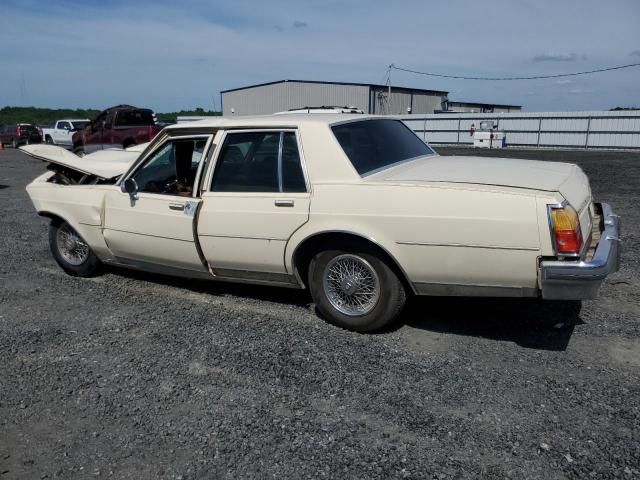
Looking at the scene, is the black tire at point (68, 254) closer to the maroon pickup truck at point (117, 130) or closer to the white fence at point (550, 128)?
the maroon pickup truck at point (117, 130)

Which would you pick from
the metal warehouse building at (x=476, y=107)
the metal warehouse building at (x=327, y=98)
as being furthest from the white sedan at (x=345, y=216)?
the metal warehouse building at (x=476, y=107)

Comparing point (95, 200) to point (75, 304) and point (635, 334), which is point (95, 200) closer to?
point (75, 304)

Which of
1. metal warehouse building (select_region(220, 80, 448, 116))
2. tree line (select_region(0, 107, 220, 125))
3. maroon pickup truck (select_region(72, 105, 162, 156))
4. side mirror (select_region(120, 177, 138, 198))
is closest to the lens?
side mirror (select_region(120, 177, 138, 198))

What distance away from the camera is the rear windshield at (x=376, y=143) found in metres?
4.16

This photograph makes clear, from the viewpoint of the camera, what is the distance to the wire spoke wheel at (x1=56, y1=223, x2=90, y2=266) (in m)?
5.59

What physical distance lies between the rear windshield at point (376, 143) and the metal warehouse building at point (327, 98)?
35.1 meters

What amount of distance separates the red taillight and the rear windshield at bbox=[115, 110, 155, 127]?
722 inches

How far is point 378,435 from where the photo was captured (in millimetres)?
2850

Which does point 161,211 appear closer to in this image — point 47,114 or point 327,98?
Answer: point 327,98

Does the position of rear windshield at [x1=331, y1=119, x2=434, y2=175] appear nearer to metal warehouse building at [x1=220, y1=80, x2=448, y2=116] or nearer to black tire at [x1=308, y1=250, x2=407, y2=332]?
black tire at [x1=308, y1=250, x2=407, y2=332]

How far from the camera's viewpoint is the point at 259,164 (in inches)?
172

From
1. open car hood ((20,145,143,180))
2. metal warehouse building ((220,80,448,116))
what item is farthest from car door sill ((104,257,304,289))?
metal warehouse building ((220,80,448,116))

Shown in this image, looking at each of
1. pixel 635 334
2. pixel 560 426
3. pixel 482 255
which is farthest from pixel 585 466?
pixel 635 334

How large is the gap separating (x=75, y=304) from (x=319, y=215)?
2.54 m
